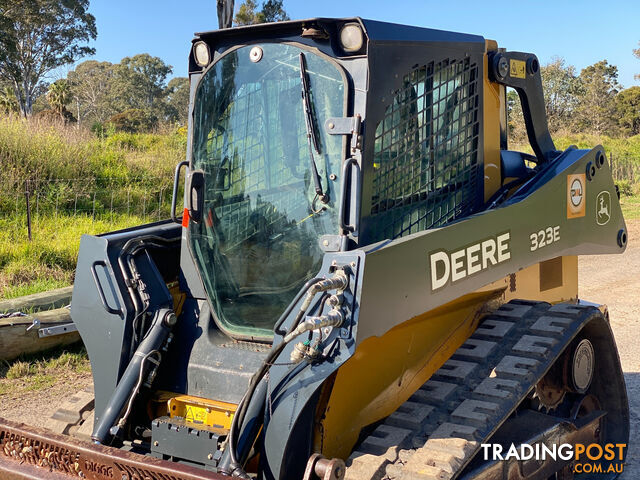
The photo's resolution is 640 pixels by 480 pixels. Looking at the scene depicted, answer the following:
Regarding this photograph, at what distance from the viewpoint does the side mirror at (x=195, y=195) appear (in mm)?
3811

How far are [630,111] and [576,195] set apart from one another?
4068 centimetres

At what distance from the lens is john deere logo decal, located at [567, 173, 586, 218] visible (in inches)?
174

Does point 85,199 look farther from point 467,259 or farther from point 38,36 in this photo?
point 38,36

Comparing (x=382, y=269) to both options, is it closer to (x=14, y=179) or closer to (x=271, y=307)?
(x=271, y=307)

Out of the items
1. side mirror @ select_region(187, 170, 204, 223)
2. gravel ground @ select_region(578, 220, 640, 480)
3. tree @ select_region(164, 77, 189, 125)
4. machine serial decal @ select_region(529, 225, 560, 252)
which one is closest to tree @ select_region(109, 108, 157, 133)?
tree @ select_region(164, 77, 189, 125)

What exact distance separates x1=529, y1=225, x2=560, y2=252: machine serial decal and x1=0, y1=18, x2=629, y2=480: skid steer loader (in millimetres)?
26

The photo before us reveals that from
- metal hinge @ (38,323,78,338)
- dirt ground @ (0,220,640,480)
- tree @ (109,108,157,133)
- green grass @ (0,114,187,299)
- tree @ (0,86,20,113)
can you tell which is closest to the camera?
dirt ground @ (0,220,640,480)

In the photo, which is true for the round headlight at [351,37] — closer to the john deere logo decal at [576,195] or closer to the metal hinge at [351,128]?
the metal hinge at [351,128]

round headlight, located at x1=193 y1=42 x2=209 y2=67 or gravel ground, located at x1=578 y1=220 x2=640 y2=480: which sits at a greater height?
round headlight, located at x1=193 y1=42 x2=209 y2=67

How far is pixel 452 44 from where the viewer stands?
3.81m

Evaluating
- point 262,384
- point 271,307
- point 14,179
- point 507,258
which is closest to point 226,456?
point 262,384

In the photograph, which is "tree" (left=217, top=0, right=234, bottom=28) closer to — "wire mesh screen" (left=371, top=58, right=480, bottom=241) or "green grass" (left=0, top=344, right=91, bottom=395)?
"green grass" (left=0, top=344, right=91, bottom=395)

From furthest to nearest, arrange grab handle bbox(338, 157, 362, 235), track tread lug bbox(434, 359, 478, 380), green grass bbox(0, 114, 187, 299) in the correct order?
green grass bbox(0, 114, 187, 299) < track tread lug bbox(434, 359, 478, 380) < grab handle bbox(338, 157, 362, 235)

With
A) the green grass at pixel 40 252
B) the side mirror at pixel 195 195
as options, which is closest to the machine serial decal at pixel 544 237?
the side mirror at pixel 195 195
